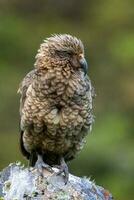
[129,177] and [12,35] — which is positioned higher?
[12,35]

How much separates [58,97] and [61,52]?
415mm

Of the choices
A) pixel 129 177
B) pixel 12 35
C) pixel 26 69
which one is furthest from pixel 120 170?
pixel 12 35

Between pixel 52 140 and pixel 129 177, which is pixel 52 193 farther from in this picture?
pixel 129 177

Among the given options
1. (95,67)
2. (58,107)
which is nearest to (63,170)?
(58,107)

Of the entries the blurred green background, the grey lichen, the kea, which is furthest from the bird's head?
the blurred green background

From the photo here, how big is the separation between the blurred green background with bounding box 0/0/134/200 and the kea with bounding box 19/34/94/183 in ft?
24.3

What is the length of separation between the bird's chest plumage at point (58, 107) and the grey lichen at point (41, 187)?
3.49ft

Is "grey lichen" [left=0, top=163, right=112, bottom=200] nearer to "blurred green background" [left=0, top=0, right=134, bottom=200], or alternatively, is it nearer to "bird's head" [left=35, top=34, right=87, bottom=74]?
"bird's head" [left=35, top=34, right=87, bottom=74]

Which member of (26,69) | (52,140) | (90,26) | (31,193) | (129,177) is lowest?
(31,193)

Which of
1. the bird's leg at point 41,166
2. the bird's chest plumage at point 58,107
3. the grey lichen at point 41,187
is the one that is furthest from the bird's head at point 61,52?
the grey lichen at point 41,187

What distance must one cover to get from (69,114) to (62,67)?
17.3 inches

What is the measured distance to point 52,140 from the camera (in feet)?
43.7

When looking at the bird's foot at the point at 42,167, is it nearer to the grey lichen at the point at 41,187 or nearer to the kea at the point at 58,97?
the grey lichen at the point at 41,187

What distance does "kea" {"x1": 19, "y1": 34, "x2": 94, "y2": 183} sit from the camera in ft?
43.2
